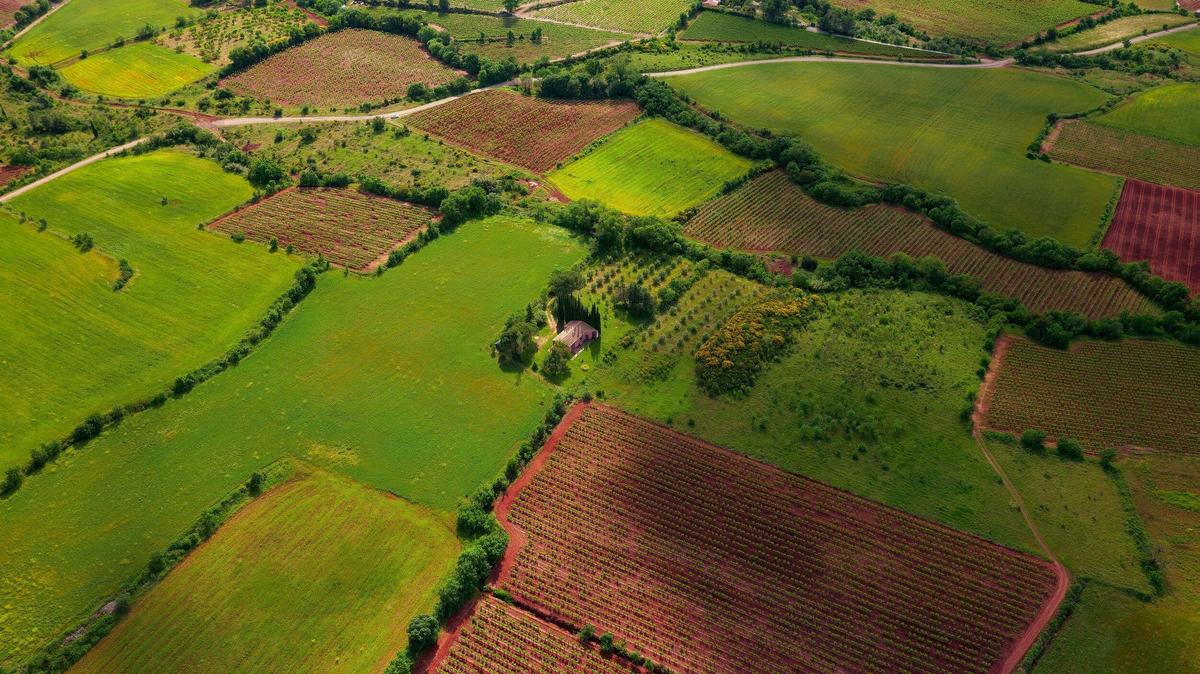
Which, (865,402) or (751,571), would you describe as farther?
(865,402)

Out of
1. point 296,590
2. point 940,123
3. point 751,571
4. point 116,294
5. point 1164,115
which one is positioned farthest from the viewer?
point 940,123

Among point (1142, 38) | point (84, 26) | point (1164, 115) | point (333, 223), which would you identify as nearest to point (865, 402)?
point (333, 223)

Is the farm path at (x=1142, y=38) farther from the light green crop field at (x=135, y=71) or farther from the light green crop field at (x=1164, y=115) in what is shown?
the light green crop field at (x=135, y=71)

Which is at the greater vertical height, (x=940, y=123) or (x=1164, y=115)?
(x=1164, y=115)

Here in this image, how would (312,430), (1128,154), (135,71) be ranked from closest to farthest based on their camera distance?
(312,430) < (1128,154) < (135,71)

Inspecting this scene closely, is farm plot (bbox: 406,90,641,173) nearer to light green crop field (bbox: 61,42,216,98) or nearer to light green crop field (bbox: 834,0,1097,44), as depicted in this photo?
light green crop field (bbox: 61,42,216,98)

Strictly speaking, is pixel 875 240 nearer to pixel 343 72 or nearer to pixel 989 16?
pixel 989 16

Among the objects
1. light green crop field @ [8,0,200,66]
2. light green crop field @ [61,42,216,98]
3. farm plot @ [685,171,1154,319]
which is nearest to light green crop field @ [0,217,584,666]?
farm plot @ [685,171,1154,319]
